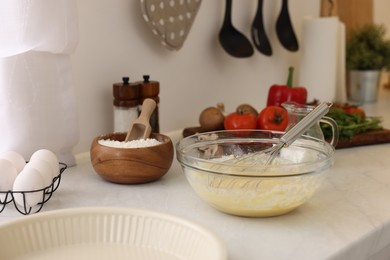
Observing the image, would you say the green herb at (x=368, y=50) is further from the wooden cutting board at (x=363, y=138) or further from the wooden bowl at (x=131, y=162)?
the wooden bowl at (x=131, y=162)

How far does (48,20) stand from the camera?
0.95 meters

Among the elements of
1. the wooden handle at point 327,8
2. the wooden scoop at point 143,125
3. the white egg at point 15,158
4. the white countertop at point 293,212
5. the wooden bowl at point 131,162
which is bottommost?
the white countertop at point 293,212

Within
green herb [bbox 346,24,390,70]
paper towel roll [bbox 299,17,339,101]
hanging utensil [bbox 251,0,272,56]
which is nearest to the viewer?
hanging utensil [bbox 251,0,272,56]

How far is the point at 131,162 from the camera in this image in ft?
3.18

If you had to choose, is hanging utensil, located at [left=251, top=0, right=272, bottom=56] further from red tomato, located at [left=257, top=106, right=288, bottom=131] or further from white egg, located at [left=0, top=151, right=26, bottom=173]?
white egg, located at [left=0, top=151, right=26, bottom=173]

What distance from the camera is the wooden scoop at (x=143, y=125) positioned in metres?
1.04

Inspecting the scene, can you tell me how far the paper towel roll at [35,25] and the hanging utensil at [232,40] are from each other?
0.58 metres

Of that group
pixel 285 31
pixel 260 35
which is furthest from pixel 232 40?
pixel 285 31

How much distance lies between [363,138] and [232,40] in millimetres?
441

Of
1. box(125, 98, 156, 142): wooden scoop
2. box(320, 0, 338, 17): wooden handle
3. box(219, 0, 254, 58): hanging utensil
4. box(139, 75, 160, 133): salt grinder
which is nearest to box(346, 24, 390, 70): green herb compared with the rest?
box(320, 0, 338, 17): wooden handle

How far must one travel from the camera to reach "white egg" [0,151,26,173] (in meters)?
0.90

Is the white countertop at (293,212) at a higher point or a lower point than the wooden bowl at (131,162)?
lower

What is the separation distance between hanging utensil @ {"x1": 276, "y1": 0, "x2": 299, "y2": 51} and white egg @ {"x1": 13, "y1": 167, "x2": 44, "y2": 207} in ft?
3.42

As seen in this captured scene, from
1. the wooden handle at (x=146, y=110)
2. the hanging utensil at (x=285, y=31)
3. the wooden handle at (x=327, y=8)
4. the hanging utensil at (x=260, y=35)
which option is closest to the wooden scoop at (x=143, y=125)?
the wooden handle at (x=146, y=110)
